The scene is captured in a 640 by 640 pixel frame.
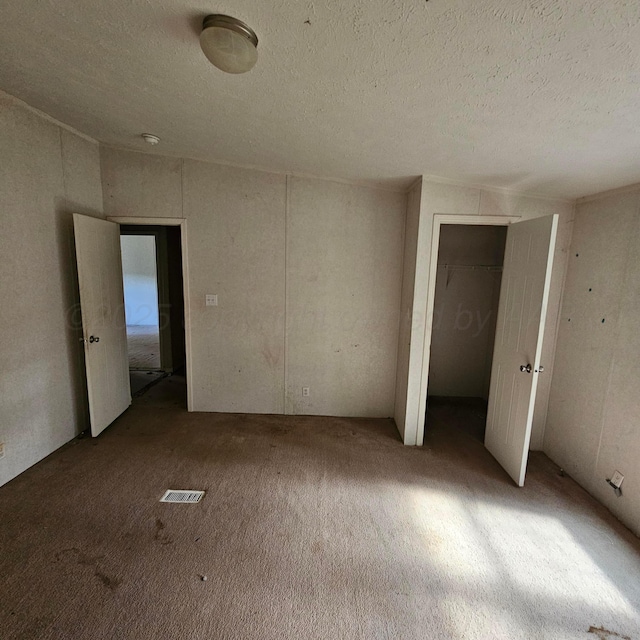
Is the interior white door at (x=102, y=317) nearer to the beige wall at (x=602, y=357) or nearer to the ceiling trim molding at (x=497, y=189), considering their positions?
the ceiling trim molding at (x=497, y=189)

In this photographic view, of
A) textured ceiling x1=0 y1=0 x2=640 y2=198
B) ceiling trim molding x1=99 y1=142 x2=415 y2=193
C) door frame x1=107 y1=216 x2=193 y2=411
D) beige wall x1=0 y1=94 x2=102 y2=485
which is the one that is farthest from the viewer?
door frame x1=107 y1=216 x2=193 y2=411

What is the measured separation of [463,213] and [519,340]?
115 centimetres

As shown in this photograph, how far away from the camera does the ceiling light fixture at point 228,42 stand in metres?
1.22

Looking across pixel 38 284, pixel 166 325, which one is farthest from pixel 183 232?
pixel 166 325

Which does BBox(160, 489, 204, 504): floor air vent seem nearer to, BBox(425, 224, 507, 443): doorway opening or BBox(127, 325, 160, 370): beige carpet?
BBox(425, 224, 507, 443): doorway opening

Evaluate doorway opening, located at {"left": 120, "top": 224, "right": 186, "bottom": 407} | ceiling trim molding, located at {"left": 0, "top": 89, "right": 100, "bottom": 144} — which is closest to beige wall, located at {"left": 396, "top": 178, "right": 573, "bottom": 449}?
doorway opening, located at {"left": 120, "top": 224, "right": 186, "bottom": 407}

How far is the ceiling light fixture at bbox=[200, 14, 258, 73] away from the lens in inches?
47.9

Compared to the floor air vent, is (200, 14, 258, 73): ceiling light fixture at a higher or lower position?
higher

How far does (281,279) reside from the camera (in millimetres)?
3350

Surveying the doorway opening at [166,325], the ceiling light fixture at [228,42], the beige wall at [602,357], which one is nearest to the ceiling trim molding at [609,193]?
the beige wall at [602,357]

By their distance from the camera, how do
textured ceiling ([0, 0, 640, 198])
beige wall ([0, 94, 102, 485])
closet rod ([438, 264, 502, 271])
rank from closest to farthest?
→ textured ceiling ([0, 0, 640, 198])
beige wall ([0, 94, 102, 485])
closet rod ([438, 264, 502, 271])

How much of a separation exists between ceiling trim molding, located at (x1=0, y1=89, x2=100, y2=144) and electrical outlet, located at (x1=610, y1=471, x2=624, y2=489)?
4877 mm

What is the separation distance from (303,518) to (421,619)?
84cm

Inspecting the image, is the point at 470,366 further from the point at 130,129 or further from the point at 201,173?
the point at 130,129
